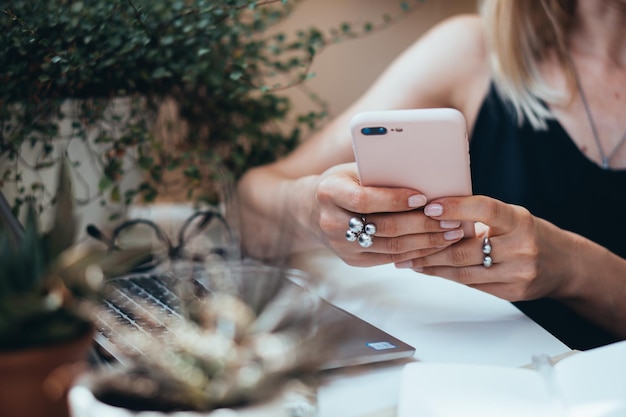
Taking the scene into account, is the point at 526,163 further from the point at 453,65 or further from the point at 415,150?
the point at 415,150

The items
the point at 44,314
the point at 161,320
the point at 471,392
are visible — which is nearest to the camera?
the point at 44,314

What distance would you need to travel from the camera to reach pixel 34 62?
76cm

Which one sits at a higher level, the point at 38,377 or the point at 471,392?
the point at 38,377

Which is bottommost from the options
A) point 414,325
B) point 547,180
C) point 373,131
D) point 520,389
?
point 547,180

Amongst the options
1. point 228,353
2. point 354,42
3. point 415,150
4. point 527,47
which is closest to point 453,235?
point 415,150

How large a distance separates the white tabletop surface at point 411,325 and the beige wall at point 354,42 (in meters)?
0.59

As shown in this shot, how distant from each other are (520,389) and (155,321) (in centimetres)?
32

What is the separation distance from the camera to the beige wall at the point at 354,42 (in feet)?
4.50

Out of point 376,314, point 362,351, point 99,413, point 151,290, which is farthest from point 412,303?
point 99,413

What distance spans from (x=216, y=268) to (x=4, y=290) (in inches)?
5.1

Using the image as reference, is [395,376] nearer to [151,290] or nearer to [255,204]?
[151,290]

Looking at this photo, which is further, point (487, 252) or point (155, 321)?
point (487, 252)

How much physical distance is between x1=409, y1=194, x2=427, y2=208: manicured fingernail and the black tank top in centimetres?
37

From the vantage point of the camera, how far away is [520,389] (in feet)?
1.49
